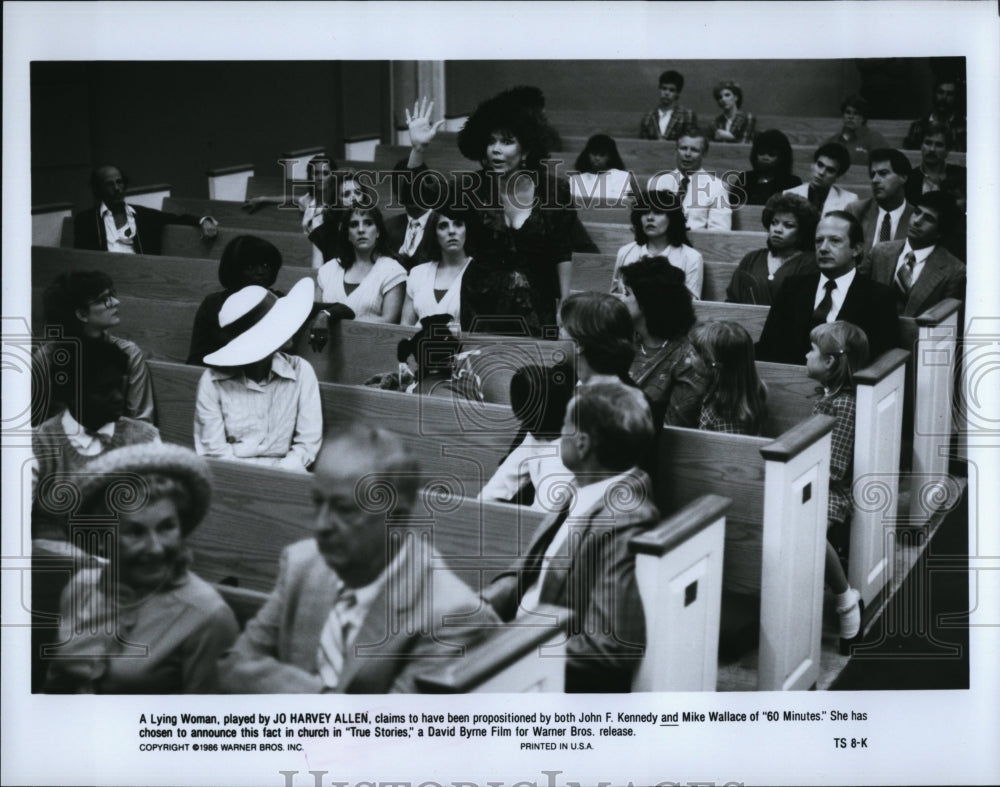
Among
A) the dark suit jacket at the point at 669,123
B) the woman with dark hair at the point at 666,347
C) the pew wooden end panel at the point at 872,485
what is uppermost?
the dark suit jacket at the point at 669,123

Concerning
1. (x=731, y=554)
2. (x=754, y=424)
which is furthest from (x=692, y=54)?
(x=731, y=554)

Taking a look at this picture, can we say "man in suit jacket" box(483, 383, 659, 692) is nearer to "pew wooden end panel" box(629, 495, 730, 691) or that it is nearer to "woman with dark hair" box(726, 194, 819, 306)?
"pew wooden end panel" box(629, 495, 730, 691)

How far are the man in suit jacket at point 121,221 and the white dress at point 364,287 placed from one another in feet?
2.06

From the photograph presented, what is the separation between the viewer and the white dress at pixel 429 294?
3551mm

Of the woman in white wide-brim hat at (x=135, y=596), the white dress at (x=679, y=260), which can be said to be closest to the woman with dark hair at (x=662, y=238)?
the white dress at (x=679, y=260)

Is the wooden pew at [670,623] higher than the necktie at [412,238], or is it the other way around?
the necktie at [412,238]

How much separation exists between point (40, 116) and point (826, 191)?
2063 millimetres

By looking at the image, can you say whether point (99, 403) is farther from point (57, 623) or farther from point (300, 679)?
point (300, 679)

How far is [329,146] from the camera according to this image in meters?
4.79

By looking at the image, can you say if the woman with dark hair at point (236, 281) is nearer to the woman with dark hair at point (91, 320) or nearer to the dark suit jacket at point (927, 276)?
the woman with dark hair at point (91, 320)

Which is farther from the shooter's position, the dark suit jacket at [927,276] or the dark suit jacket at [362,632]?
the dark suit jacket at [927,276]

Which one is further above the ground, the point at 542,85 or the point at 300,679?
the point at 542,85

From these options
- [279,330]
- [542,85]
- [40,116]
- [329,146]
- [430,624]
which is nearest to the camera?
[430,624]

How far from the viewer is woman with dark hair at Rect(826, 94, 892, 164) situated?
4078 mm
